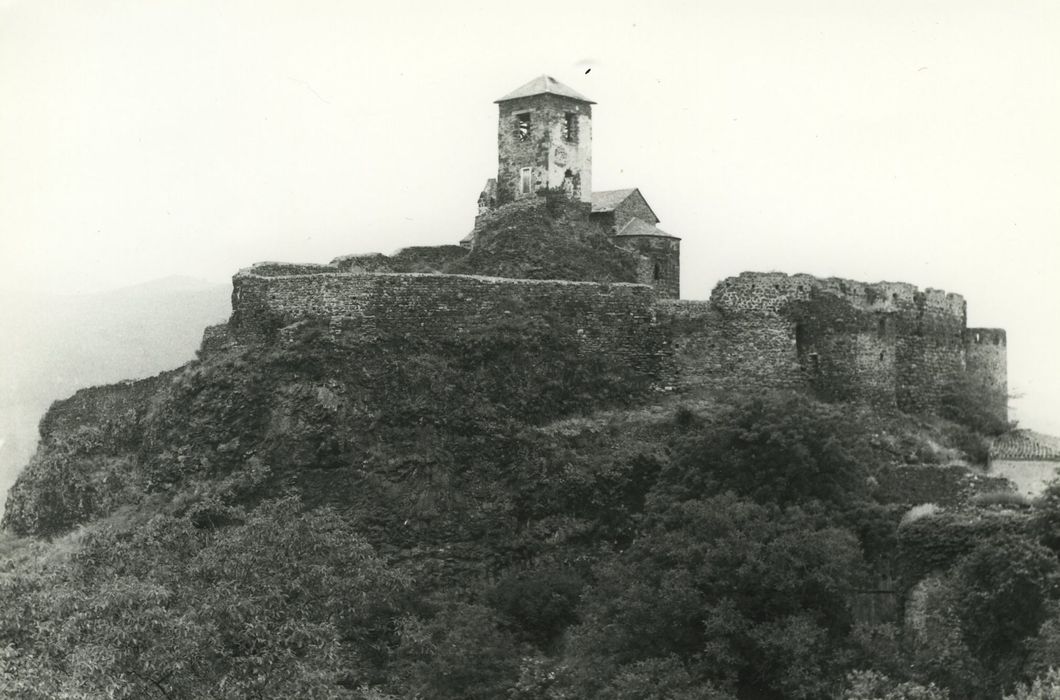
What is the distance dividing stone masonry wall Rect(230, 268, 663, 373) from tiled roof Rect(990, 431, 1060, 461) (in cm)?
988

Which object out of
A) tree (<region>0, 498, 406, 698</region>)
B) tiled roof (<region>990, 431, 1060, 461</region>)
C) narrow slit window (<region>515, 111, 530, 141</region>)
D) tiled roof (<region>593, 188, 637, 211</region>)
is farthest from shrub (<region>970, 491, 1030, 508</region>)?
narrow slit window (<region>515, 111, 530, 141</region>)

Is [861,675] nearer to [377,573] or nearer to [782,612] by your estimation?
[782,612]

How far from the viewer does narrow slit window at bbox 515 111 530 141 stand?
4928 centimetres

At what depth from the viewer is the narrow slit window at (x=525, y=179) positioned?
49.0 metres

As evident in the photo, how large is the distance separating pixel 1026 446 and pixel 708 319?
378 inches

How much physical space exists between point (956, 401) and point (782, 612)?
16.1m

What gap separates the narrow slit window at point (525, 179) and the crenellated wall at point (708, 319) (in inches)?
286

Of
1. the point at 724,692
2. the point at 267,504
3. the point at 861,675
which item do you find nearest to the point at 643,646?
the point at 724,692

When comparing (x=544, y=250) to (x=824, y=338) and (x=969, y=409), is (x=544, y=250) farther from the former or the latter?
(x=969, y=409)

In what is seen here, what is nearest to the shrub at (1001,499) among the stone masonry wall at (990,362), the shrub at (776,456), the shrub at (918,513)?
the shrub at (918,513)

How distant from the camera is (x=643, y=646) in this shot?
3359 cm

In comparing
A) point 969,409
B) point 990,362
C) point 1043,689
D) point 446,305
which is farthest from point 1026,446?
point 1043,689

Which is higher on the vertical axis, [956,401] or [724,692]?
[956,401]

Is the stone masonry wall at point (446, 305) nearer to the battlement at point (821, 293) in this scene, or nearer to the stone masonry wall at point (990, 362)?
the battlement at point (821, 293)
